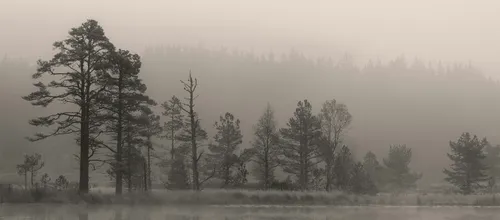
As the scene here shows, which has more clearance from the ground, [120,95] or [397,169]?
[120,95]

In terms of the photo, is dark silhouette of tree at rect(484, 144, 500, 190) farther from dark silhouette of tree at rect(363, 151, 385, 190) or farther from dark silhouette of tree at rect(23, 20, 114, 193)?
dark silhouette of tree at rect(23, 20, 114, 193)

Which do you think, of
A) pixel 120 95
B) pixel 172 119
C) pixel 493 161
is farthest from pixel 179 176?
pixel 493 161

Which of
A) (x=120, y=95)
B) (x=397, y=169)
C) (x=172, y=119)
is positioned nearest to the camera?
(x=120, y=95)

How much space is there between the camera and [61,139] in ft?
578

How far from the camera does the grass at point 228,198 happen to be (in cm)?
2717

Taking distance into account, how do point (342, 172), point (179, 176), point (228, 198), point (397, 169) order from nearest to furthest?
1. point (228, 198)
2. point (342, 172)
3. point (179, 176)
4. point (397, 169)

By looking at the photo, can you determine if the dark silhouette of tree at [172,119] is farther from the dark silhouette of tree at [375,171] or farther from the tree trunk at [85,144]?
the dark silhouette of tree at [375,171]

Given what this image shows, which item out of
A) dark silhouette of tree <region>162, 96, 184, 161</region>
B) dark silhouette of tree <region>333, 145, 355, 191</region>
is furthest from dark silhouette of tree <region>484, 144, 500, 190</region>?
dark silhouette of tree <region>162, 96, 184, 161</region>

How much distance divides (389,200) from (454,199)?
242 inches

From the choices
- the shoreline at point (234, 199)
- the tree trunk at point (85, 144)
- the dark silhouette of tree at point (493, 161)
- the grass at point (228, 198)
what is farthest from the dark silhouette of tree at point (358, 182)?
the dark silhouette of tree at point (493, 161)

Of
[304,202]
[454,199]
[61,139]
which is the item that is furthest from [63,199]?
[61,139]

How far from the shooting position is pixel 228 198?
3144 cm

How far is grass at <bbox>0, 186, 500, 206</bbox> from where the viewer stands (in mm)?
27172

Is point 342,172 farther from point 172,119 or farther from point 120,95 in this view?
point 120,95
